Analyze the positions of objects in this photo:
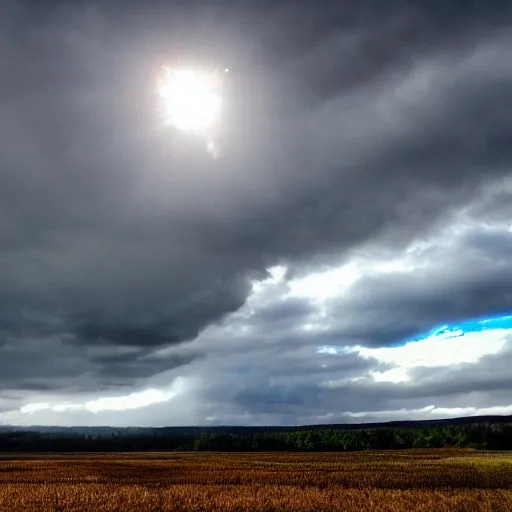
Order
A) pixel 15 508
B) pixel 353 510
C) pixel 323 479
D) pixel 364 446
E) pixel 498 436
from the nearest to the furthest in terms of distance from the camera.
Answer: pixel 353 510, pixel 15 508, pixel 323 479, pixel 498 436, pixel 364 446

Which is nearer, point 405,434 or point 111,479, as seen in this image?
point 111,479

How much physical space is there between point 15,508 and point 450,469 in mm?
49360

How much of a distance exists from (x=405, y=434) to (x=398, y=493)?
143453 mm

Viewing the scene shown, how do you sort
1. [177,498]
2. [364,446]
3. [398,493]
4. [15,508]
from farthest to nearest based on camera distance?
1. [364,446]
2. [398,493]
3. [177,498]
4. [15,508]

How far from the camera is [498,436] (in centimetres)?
15162

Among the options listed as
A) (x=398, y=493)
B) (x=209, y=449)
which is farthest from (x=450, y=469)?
(x=209, y=449)

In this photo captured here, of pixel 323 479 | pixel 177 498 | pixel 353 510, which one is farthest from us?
pixel 323 479

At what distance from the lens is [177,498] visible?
134 feet

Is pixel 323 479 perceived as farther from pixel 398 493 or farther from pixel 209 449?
pixel 209 449

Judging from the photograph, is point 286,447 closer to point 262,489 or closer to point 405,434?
point 405,434

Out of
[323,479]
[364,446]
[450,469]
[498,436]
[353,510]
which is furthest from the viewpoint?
[364,446]

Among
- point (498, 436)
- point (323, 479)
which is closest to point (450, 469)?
point (323, 479)

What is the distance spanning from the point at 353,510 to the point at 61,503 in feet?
62.7

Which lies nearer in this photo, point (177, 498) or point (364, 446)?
point (177, 498)
